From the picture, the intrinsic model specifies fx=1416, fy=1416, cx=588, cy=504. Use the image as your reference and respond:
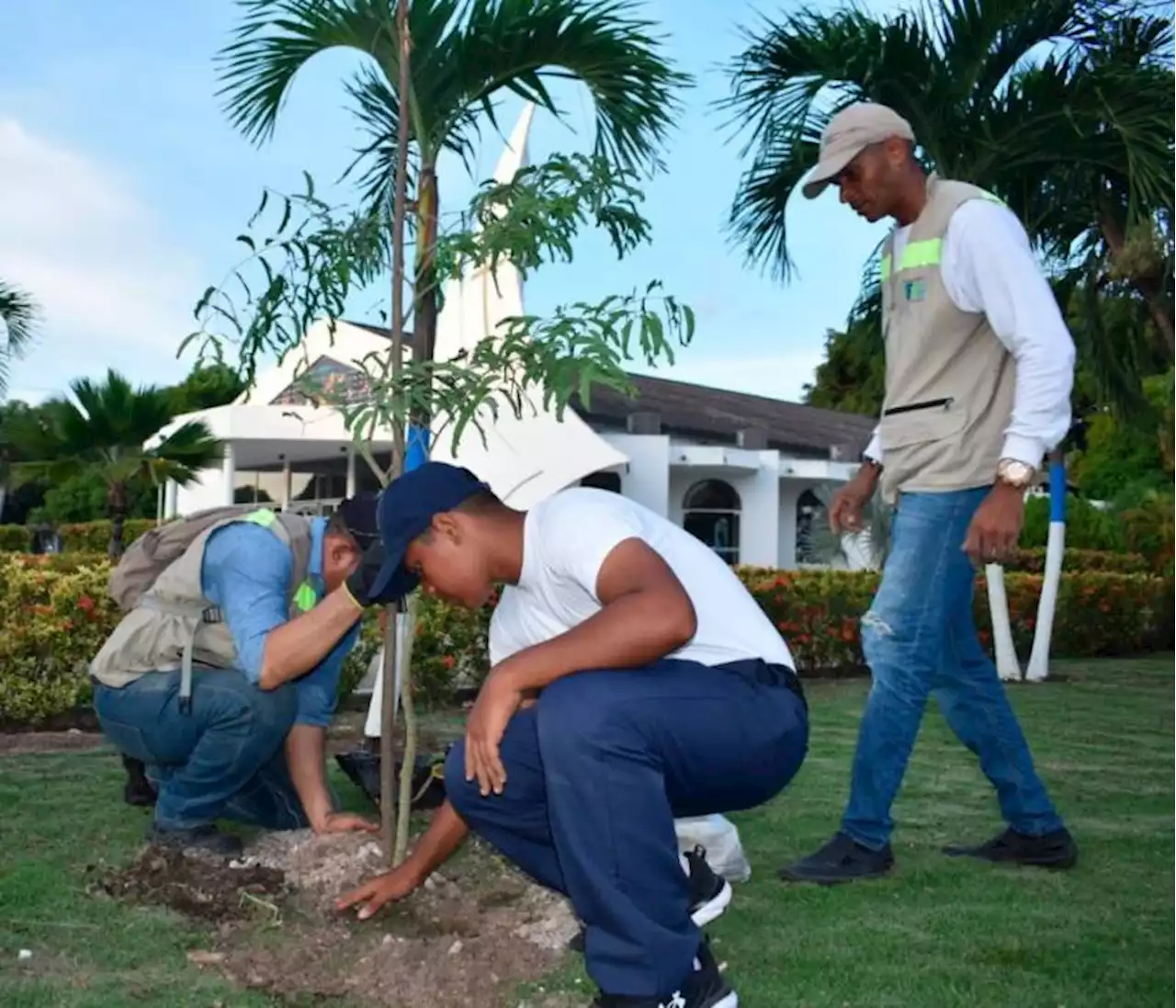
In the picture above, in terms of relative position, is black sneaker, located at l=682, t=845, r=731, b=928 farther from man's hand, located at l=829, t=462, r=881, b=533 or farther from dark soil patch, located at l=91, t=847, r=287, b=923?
man's hand, located at l=829, t=462, r=881, b=533

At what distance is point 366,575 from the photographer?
123 inches

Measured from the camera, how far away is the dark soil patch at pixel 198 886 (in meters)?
3.44

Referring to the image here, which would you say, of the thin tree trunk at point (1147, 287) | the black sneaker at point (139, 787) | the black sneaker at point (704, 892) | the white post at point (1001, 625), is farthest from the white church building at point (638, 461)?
the black sneaker at point (704, 892)

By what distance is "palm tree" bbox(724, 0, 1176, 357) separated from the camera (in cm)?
857

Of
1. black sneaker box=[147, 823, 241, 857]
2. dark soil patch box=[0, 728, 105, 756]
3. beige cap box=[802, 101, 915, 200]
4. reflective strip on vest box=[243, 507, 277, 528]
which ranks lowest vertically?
dark soil patch box=[0, 728, 105, 756]

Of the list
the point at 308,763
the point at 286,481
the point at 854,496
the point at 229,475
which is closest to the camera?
the point at 308,763

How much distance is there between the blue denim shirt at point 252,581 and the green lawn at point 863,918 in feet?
2.31

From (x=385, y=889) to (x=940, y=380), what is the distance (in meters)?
1.98

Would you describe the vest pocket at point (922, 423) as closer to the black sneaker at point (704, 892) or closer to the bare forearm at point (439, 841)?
the black sneaker at point (704, 892)

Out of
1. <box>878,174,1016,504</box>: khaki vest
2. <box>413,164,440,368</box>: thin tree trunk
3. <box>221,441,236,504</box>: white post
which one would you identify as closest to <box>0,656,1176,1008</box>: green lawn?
<box>878,174,1016,504</box>: khaki vest

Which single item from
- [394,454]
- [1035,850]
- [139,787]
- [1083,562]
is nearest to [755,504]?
[1083,562]

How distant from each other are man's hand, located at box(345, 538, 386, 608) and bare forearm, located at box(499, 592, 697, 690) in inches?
23.2

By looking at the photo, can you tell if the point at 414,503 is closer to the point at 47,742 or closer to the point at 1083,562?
the point at 47,742

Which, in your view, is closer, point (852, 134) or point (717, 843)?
point (717, 843)
